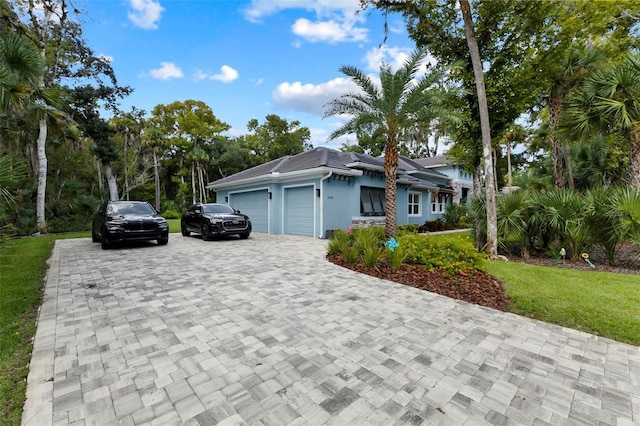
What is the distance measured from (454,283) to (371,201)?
377 inches

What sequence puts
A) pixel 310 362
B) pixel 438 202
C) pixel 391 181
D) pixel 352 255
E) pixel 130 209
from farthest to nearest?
pixel 438 202, pixel 130 209, pixel 391 181, pixel 352 255, pixel 310 362

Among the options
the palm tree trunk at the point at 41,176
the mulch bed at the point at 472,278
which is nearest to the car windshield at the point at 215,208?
the mulch bed at the point at 472,278

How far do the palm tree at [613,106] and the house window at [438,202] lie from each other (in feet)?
36.5

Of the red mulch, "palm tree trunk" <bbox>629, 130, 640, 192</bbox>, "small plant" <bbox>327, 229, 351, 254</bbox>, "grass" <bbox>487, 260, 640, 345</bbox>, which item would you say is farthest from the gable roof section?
"palm tree trunk" <bbox>629, 130, 640, 192</bbox>

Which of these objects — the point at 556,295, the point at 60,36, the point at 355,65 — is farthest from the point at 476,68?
the point at 60,36

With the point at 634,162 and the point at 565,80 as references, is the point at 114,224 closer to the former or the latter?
the point at 634,162

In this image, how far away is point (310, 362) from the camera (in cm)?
278

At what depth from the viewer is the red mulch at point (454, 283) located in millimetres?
4668

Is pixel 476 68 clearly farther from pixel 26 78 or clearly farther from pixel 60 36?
pixel 60 36

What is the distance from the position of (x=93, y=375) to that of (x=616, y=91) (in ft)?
38.9

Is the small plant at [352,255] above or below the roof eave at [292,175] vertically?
below

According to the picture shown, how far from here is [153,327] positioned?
3535mm

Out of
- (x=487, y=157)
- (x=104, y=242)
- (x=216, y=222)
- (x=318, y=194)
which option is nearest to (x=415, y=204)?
(x=318, y=194)

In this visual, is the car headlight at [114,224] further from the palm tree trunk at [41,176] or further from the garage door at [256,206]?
the palm tree trunk at [41,176]
